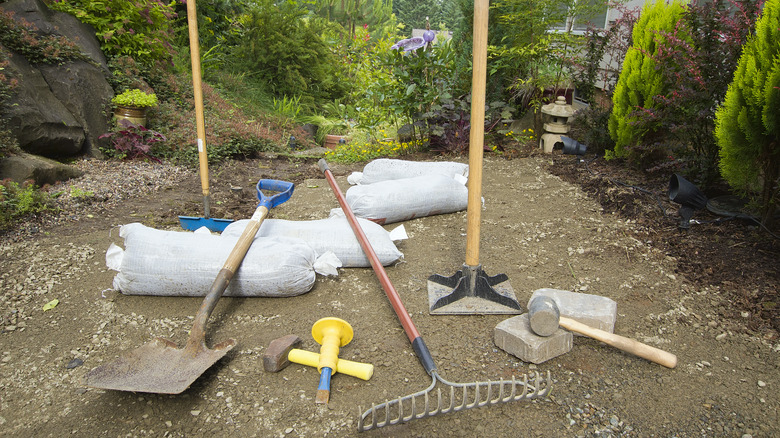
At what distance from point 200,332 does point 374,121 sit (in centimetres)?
498

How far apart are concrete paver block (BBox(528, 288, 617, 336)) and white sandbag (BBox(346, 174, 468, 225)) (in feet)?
5.10

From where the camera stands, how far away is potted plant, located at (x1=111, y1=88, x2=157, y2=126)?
17.7 ft

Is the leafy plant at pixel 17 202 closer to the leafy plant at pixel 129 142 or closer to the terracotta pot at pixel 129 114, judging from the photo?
the leafy plant at pixel 129 142

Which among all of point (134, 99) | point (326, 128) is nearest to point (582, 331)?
point (134, 99)

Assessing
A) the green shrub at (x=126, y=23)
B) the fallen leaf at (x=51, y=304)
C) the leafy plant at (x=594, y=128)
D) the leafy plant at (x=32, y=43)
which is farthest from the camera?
the green shrub at (x=126, y=23)

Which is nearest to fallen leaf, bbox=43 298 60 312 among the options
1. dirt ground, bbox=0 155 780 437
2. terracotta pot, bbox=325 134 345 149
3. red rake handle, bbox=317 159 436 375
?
dirt ground, bbox=0 155 780 437

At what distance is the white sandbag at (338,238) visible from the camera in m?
2.92

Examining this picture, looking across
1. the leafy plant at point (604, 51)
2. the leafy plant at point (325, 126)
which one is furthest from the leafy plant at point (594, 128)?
the leafy plant at point (325, 126)

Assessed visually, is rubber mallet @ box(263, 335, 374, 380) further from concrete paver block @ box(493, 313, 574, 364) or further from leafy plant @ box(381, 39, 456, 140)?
leafy plant @ box(381, 39, 456, 140)

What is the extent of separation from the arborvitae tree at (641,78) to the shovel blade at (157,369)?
388 cm

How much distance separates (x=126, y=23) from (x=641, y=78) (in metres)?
6.27

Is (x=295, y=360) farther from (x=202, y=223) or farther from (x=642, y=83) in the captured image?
(x=642, y=83)

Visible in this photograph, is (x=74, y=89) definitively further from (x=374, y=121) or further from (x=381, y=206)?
(x=381, y=206)

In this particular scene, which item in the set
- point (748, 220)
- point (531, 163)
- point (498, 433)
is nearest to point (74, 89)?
point (531, 163)
